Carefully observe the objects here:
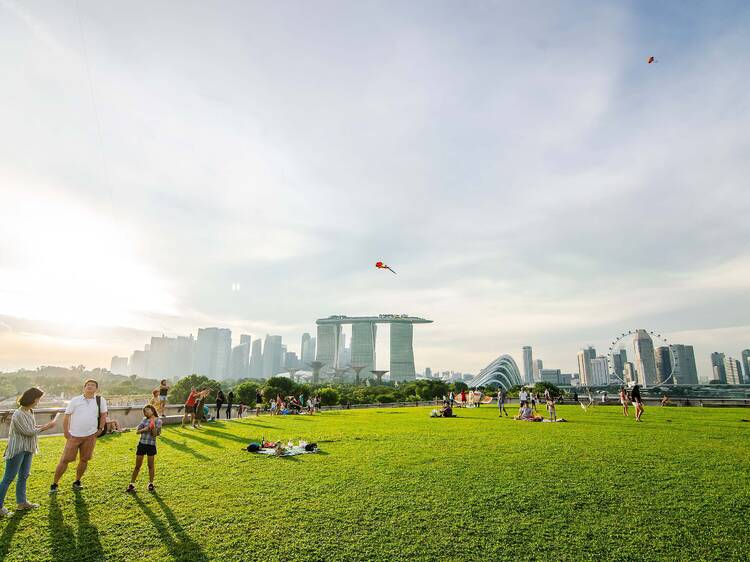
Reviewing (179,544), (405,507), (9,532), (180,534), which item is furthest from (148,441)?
(405,507)

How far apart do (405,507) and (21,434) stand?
21.9 ft

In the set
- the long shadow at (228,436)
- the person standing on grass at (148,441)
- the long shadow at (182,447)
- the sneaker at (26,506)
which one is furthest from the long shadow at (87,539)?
the long shadow at (228,436)

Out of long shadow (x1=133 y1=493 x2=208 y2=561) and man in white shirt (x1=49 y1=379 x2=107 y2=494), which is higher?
man in white shirt (x1=49 y1=379 x2=107 y2=494)

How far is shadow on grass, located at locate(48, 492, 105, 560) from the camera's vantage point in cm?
505

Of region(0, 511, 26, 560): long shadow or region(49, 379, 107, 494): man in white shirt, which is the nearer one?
region(0, 511, 26, 560): long shadow

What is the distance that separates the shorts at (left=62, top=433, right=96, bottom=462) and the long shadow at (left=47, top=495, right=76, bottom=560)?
103 centimetres

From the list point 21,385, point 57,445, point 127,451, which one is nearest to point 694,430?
point 127,451

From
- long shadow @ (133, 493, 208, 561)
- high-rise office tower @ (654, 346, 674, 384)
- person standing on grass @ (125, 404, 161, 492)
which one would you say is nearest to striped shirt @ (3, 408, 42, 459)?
person standing on grass @ (125, 404, 161, 492)

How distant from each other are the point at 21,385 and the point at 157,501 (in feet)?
607

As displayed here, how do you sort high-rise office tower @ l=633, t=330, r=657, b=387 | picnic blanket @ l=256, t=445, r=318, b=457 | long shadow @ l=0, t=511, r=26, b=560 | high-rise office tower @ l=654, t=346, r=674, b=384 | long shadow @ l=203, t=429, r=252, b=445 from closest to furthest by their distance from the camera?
1. long shadow @ l=0, t=511, r=26, b=560
2. picnic blanket @ l=256, t=445, r=318, b=457
3. long shadow @ l=203, t=429, r=252, b=445
4. high-rise office tower @ l=633, t=330, r=657, b=387
5. high-rise office tower @ l=654, t=346, r=674, b=384

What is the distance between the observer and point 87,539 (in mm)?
5477

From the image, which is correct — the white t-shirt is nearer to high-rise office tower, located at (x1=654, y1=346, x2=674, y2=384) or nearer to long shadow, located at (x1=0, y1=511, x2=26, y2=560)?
long shadow, located at (x1=0, y1=511, x2=26, y2=560)

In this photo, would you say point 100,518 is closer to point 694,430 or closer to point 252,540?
point 252,540

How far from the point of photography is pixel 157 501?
7078mm
